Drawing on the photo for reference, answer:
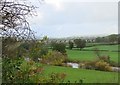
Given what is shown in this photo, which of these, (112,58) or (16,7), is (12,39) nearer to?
(16,7)

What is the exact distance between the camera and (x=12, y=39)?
243 inches

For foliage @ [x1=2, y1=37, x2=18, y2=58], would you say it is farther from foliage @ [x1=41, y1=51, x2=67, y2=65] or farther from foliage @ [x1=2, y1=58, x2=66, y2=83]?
foliage @ [x1=41, y1=51, x2=67, y2=65]

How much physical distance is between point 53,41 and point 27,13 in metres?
2.44

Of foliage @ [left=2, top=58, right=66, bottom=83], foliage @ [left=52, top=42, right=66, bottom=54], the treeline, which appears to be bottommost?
foliage @ [left=2, top=58, right=66, bottom=83]

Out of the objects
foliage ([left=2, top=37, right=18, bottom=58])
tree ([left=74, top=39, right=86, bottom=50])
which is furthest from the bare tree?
tree ([left=74, top=39, right=86, bottom=50])

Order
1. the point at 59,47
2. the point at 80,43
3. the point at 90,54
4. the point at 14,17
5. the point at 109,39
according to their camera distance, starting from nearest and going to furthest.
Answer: the point at 14,17 < the point at 59,47 < the point at 109,39 < the point at 80,43 < the point at 90,54

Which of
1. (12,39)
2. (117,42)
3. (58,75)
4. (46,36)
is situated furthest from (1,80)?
(117,42)

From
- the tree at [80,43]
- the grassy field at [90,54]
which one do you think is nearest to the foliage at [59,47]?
the tree at [80,43]

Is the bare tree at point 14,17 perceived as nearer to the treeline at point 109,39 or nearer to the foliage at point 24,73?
the foliage at point 24,73

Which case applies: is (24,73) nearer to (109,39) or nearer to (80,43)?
(80,43)

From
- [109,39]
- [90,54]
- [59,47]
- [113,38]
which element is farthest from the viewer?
[90,54]

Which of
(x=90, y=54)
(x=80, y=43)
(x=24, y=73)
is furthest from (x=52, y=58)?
(x=90, y=54)

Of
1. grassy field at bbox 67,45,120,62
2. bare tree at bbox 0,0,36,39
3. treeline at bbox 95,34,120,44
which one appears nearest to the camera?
bare tree at bbox 0,0,36,39

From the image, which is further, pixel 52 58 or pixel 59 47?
pixel 59 47
